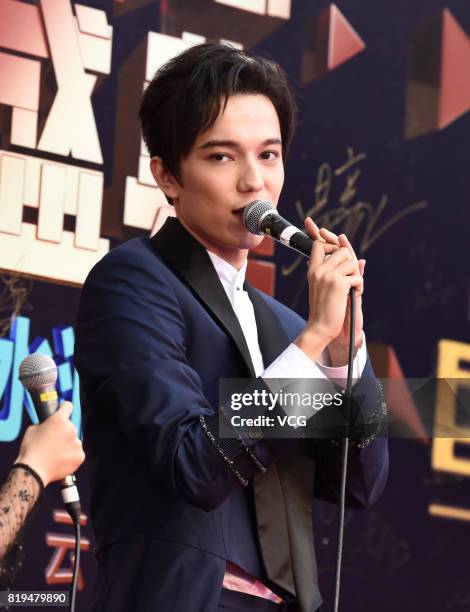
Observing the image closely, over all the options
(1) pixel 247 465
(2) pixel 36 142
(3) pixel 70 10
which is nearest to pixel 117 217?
(2) pixel 36 142

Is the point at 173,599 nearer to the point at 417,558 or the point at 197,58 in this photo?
the point at 197,58

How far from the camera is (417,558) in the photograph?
10.2 feet

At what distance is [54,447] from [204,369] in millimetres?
236

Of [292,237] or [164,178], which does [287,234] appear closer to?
[292,237]

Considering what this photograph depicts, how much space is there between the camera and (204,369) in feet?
4.93

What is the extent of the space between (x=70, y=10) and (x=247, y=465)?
1.69 meters

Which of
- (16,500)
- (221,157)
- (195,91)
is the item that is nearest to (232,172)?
(221,157)

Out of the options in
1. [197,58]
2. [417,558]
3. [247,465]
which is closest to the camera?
[247,465]

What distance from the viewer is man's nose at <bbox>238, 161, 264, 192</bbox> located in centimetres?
156

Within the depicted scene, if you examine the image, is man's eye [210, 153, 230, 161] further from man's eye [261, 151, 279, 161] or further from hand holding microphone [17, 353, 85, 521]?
hand holding microphone [17, 353, 85, 521]

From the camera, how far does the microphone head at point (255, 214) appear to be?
1519 millimetres
